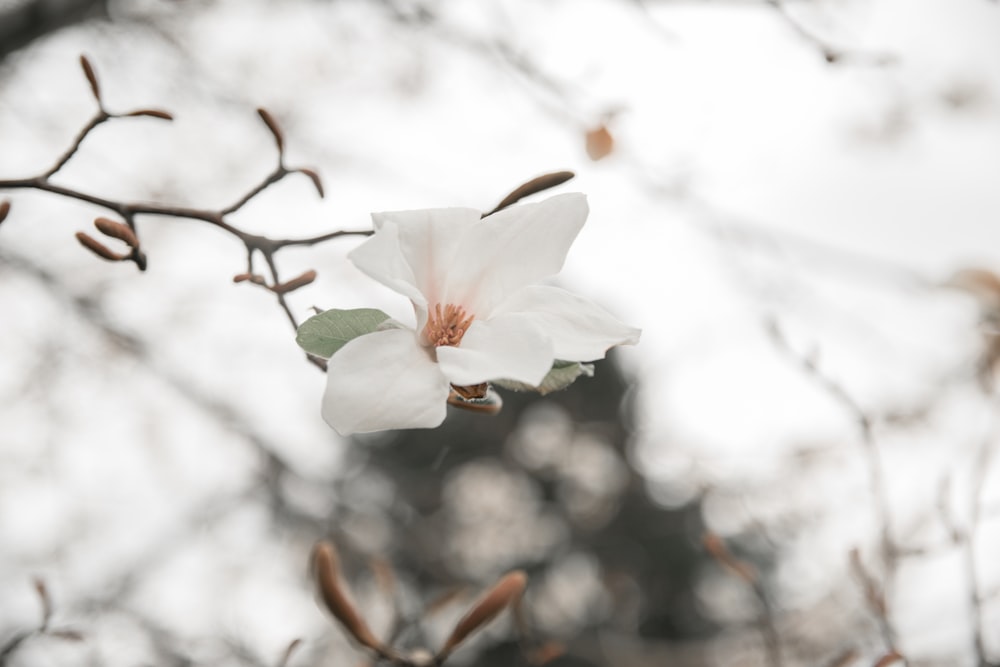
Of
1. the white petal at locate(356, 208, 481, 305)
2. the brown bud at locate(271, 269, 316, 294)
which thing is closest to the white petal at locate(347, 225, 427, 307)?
the white petal at locate(356, 208, 481, 305)

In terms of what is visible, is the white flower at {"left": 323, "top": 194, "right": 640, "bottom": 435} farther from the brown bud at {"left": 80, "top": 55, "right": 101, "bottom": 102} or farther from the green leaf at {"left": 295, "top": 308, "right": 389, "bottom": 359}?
the brown bud at {"left": 80, "top": 55, "right": 101, "bottom": 102}

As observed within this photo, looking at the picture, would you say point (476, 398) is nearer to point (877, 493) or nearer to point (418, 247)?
point (418, 247)

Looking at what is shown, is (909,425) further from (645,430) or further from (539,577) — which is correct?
(539,577)

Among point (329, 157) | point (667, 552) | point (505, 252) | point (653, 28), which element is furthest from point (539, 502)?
point (505, 252)

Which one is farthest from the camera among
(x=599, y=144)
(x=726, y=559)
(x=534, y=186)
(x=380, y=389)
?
(x=599, y=144)

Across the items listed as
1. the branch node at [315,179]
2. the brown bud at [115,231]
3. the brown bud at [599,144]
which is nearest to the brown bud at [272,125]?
the branch node at [315,179]

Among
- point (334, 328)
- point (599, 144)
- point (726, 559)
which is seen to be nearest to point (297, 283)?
point (334, 328)

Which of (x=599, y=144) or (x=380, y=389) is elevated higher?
(x=380, y=389)
